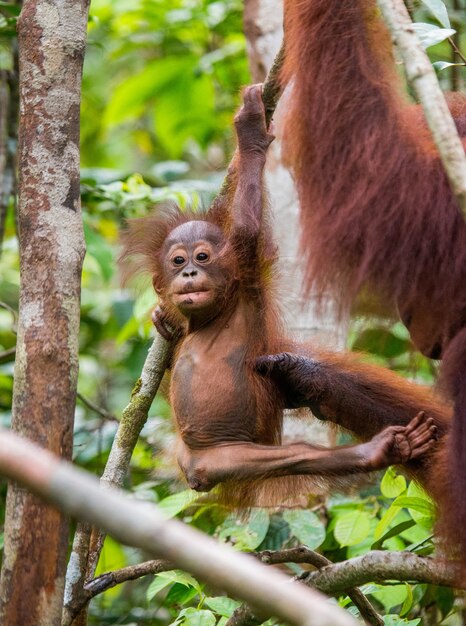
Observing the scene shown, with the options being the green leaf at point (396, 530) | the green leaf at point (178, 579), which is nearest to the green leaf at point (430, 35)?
the green leaf at point (396, 530)

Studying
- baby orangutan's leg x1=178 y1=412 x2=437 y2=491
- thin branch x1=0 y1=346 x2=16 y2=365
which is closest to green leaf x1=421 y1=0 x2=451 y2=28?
baby orangutan's leg x1=178 y1=412 x2=437 y2=491

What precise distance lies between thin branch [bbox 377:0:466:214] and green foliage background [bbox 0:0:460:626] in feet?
2.23

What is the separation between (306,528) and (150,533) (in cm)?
244

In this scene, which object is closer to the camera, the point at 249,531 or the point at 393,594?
the point at 393,594

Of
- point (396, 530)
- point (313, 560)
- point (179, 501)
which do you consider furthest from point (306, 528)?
point (313, 560)

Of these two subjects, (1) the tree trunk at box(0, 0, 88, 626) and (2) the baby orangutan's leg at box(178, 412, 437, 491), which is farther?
(2) the baby orangutan's leg at box(178, 412, 437, 491)

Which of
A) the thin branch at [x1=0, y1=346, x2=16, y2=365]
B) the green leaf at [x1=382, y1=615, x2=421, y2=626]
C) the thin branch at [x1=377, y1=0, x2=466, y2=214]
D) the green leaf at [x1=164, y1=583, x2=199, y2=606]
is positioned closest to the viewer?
the thin branch at [x1=377, y1=0, x2=466, y2=214]

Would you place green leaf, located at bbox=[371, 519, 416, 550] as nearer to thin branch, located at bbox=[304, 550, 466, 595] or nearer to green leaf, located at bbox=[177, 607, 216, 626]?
thin branch, located at bbox=[304, 550, 466, 595]

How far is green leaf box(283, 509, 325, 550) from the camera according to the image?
3.49 m

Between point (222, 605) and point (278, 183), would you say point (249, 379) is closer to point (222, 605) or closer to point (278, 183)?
point (222, 605)

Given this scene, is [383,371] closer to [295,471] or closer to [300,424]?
[295,471]

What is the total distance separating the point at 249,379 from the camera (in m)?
3.15

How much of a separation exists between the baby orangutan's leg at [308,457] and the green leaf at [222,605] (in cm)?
36

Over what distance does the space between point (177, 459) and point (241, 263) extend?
2.37 feet
